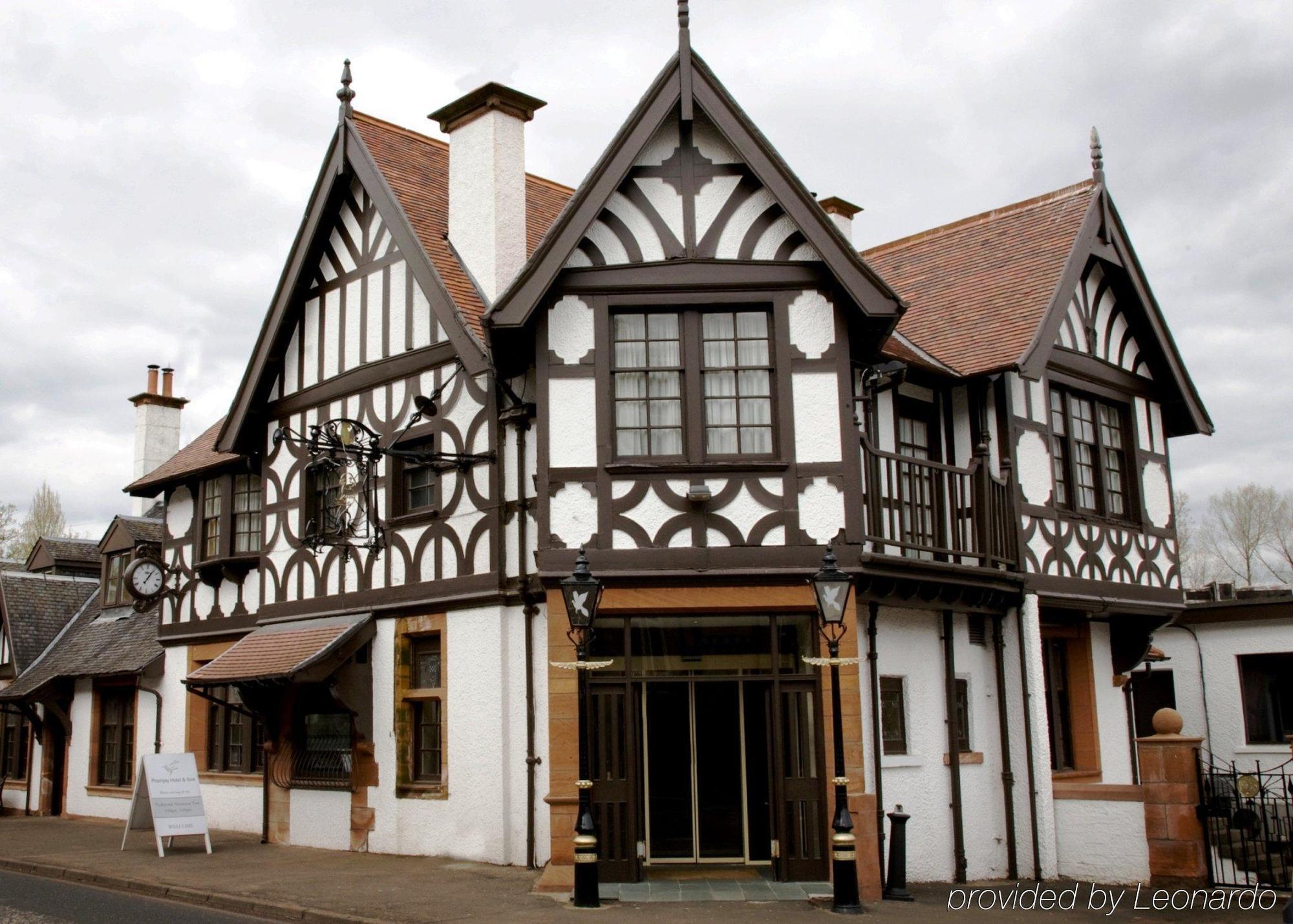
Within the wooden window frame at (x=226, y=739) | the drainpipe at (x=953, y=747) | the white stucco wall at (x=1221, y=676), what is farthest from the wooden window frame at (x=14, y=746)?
the white stucco wall at (x=1221, y=676)

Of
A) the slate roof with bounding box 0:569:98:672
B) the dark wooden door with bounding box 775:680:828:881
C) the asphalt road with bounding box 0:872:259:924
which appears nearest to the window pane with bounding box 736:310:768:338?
the dark wooden door with bounding box 775:680:828:881

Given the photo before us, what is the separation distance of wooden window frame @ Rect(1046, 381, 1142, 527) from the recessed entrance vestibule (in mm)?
5493

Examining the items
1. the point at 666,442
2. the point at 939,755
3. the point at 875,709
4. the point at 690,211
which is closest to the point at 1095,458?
the point at 939,755

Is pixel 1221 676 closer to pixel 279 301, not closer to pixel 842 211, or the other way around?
pixel 842 211

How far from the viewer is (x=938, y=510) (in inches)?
587

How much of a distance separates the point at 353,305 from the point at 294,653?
477cm

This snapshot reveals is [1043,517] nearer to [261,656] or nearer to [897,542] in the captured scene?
[897,542]

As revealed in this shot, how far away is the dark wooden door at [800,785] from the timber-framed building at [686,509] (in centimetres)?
3

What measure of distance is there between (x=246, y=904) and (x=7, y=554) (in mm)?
39531

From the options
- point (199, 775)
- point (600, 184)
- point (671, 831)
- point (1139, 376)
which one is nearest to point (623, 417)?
point (600, 184)

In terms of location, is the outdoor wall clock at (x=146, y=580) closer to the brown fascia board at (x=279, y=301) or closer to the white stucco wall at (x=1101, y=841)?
the brown fascia board at (x=279, y=301)

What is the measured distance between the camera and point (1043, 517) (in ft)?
54.2

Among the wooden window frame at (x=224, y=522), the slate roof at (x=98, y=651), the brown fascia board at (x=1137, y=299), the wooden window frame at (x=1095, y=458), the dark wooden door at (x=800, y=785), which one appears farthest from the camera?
the slate roof at (x=98, y=651)

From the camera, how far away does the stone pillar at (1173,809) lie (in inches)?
538
